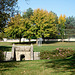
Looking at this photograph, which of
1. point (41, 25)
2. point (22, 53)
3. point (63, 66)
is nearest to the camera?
point (63, 66)

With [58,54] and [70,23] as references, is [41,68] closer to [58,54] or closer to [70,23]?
[58,54]

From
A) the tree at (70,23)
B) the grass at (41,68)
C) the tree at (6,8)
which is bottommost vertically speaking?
the grass at (41,68)

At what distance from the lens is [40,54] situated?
29.8 metres

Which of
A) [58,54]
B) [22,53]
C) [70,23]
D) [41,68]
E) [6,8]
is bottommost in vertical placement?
[22,53]

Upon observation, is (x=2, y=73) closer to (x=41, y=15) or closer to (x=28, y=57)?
(x=28, y=57)

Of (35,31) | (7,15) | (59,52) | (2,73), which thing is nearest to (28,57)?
(59,52)

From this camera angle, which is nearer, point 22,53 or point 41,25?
point 22,53

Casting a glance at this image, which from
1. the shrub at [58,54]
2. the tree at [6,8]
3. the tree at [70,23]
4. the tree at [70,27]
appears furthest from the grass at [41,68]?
the tree at [70,23]

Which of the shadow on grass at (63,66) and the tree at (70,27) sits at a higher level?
the tree at (70,27)

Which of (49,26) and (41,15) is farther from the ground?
(41,15)

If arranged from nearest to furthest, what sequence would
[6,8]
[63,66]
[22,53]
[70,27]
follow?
[63,66] < [6,8] < [22,53] < [70,27]

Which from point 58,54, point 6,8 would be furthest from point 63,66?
point 58,54

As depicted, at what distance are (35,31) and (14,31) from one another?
7650 millimetres

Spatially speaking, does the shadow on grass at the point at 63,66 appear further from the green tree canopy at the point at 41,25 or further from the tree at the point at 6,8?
the green tree canopy at the point at 41,25
